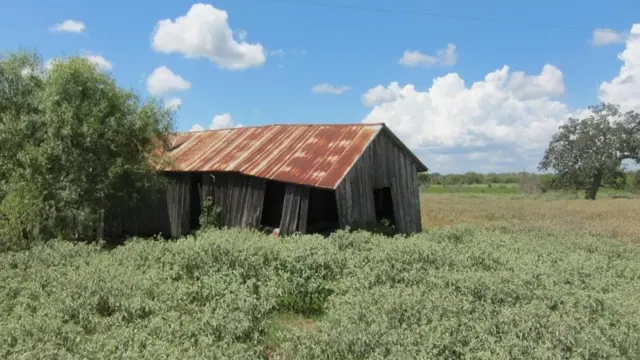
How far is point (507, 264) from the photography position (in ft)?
35.9

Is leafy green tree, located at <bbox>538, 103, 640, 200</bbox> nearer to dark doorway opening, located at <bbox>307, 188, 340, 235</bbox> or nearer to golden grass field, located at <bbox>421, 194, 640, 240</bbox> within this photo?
golden grass field, located at <bbox>421, 194, 640, 240</bbox>

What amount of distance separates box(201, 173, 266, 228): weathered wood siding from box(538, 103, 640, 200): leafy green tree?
37561 millimetres

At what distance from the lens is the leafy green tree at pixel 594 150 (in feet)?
146

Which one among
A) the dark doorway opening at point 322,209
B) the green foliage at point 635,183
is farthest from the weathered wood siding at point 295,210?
the green foliage at point 635,183

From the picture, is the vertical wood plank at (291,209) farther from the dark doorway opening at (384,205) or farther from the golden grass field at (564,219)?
the golden grass field at (564,219)

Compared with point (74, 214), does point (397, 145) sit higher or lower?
higher

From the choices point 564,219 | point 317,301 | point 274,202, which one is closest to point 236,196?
point 274,202

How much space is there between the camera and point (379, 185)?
704 inches

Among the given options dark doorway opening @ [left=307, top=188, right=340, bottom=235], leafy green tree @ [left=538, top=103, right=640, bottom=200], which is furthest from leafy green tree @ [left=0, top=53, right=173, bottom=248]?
leafy green tree @ [left=538, top=103, right=640, bottom=200]

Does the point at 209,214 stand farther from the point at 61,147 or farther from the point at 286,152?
the point at 61,147

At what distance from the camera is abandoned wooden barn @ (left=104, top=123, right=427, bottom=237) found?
1673 cm

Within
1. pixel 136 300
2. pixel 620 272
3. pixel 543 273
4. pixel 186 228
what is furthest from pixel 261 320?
pixel 186 228

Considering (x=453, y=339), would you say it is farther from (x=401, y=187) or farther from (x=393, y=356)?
(x=401, y=187)

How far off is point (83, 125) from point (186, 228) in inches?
266
